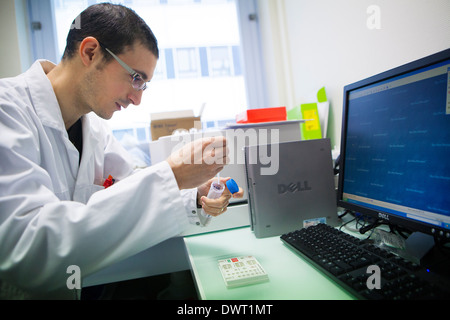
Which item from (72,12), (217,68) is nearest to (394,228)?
(217,68)

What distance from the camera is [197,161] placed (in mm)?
583

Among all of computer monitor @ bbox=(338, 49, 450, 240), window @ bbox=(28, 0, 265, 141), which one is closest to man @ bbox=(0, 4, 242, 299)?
computer monitor @ bbox=(338, 49, 450, 240)

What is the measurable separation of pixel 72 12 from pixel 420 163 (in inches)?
86.9

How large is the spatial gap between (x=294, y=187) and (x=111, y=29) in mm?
777

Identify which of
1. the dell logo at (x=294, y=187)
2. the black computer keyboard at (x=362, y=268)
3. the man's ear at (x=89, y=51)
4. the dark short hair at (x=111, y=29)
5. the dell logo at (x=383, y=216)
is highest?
the dark short hair at (x=111, y=29)

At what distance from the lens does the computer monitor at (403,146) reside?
0.50 metres

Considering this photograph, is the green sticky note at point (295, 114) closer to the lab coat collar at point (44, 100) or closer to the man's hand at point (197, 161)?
the man's hand at point (197, 161)

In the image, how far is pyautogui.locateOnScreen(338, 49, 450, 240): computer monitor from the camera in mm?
502

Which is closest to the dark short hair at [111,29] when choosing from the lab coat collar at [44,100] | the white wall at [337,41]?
the lab coat collar at [44,100]

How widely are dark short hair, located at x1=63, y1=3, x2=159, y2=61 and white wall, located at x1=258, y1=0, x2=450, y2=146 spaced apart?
33.3 inches

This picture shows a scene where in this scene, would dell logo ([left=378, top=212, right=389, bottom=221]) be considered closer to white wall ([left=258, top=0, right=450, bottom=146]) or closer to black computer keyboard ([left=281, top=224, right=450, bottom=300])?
black computer keyboard ([left=281, top=224, right=450, bottom=300])

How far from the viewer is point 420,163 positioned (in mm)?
544

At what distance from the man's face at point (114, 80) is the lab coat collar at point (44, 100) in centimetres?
10
